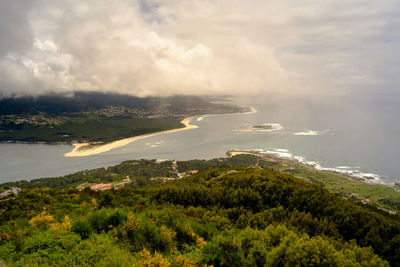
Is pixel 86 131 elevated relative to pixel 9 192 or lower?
lower

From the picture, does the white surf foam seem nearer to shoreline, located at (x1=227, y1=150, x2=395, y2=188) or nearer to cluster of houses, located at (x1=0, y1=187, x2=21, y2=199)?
shoreline, located at (x1=227, y1=150, x2=395, y2=188)

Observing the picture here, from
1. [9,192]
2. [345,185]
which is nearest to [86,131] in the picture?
[9,192]

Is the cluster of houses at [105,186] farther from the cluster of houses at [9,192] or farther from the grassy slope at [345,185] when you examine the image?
the grassy slope at [345,185]

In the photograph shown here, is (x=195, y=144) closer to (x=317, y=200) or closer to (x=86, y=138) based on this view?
(x=86, y=138)

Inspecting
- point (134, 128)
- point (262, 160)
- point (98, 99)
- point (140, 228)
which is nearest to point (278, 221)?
point (140, 228)

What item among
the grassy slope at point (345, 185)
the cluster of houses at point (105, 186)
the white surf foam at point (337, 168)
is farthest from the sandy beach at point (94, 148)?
the grassy slope at point (345, 185)

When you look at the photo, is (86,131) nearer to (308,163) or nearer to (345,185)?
(308,163)

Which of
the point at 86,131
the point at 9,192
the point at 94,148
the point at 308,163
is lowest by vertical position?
the point at 308,163

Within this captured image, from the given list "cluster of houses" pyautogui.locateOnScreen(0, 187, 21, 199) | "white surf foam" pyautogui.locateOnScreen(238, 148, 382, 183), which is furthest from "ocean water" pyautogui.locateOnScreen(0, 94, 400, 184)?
"cluster of houses" pyautogui.locateOnScreen(0, 187, 21, 199)

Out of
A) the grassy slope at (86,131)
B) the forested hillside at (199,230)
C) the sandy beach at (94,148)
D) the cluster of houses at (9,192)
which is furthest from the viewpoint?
the grassy slope at (86,131)
